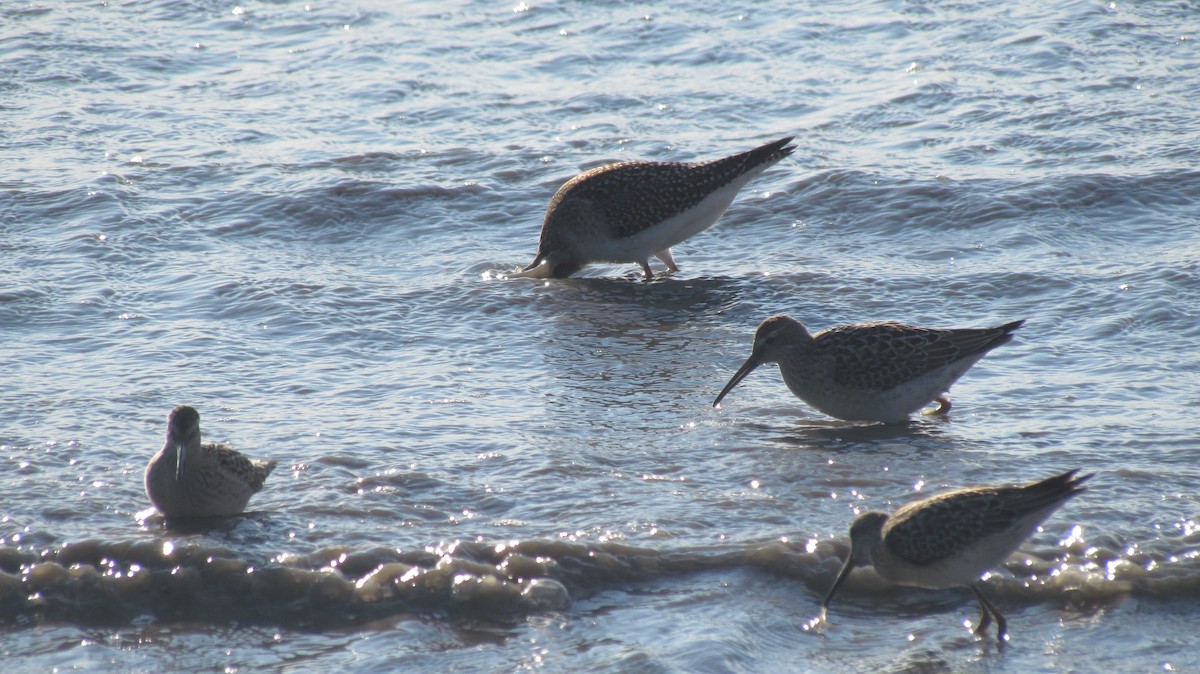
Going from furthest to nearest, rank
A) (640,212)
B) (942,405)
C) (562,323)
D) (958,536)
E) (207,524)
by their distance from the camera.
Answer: (640,212) < (562,323) < (942,405) < (207,524) < (958,536)

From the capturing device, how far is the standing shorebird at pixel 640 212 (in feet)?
33.8

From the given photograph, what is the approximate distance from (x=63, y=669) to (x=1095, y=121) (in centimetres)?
949

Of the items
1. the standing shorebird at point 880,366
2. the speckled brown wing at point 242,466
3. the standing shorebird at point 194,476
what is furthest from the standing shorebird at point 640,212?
the standing shorebird at point 194,476

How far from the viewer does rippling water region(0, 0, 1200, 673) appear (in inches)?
223

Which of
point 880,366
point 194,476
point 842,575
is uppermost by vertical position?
point 194,476

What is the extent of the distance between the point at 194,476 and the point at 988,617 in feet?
11.0

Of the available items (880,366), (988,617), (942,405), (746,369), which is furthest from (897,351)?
(988,617)

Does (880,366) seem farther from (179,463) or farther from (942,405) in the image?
(179,463)

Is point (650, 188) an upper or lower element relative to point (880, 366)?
upper

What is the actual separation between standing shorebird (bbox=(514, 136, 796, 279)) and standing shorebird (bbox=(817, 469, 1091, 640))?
16.6ft

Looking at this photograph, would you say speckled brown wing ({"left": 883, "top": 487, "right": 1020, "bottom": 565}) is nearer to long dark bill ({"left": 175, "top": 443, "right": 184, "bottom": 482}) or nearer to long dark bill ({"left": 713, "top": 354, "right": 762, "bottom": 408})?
long dark bill ({"left": 713, "top": 354, "right": 762, "bottom": 408})

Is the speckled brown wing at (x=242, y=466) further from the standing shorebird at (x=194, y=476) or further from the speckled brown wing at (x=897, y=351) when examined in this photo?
the speckled brown wing at (x=897, y=351)

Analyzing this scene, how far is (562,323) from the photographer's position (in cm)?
930

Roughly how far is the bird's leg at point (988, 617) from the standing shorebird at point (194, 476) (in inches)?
125
